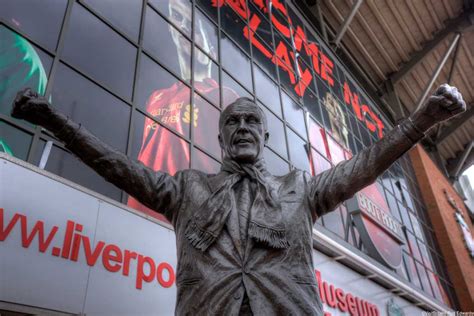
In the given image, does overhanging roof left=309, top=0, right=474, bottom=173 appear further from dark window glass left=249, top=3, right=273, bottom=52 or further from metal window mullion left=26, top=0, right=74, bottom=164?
metal window mullion left=26, top=0, right=74, bottom=164

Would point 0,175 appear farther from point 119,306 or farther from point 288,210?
point 288,210

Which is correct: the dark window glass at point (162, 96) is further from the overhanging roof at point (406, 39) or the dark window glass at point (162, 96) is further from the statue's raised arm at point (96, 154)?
the overhanging roof at point (406, 39)

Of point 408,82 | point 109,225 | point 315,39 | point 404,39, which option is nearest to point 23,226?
point 109,225

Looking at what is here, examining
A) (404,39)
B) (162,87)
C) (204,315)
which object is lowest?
(204,315)

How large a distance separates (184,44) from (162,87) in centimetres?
136

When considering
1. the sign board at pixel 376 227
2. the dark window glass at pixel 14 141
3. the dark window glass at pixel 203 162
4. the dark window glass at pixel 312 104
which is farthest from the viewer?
the dark window glass at pixel 312 104

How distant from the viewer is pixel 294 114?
31.6 feet

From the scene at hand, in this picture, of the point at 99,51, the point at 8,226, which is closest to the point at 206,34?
the point at 99,51

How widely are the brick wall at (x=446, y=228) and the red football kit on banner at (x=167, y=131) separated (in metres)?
12.8

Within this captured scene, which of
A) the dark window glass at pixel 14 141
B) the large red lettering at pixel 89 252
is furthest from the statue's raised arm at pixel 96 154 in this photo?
the dark window glass at pixel 14 141

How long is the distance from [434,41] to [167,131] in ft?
52.1

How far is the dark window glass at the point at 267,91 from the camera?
8680 millimetres

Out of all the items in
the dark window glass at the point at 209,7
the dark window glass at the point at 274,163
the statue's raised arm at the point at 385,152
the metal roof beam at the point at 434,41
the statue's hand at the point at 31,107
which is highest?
the metal roof beam at the point at 434,41

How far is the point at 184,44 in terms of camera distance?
7.02 meters
